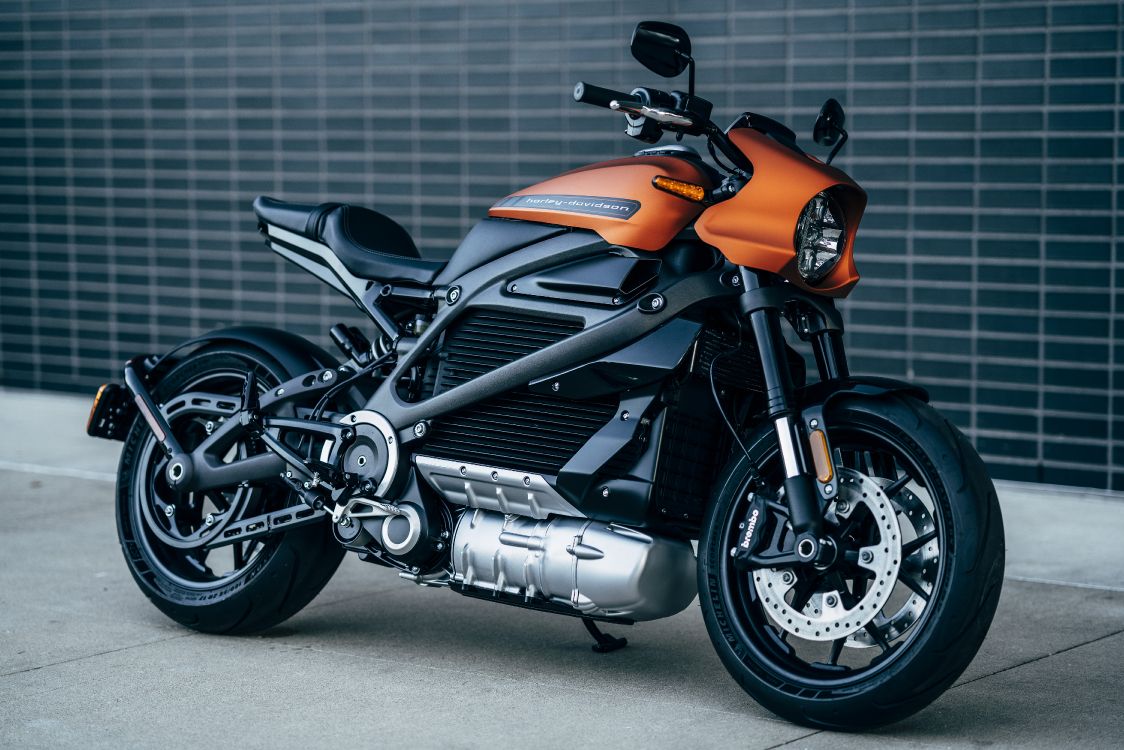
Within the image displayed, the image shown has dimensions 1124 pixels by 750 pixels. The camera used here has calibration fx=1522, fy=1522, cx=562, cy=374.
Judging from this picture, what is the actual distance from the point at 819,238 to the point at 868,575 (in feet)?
2.68

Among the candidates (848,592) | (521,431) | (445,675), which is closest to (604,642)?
(445,675)

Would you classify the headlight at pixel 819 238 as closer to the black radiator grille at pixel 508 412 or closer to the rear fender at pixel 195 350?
the black radiator grille at pixel 508 412

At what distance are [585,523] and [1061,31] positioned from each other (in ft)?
11.3

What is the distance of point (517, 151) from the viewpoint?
7246 millimetres

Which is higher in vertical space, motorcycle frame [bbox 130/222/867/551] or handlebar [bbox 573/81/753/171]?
handlebar [bbox 573/81/753/171]

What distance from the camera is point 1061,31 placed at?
19.9ft

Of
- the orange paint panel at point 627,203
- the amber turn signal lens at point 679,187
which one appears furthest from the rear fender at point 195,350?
the amber turn signal lens at point 679,187

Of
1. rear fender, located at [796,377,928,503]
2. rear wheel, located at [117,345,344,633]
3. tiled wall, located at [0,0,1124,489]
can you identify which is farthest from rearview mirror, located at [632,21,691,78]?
tiled wall, located at [0,0,1124,489]

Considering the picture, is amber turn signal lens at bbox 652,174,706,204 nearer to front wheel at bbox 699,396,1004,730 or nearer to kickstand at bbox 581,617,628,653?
front wheel at bbox 699,396,1004,730

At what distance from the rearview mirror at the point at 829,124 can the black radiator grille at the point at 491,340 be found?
795 mm

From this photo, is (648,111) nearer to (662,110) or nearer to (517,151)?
(662,110)

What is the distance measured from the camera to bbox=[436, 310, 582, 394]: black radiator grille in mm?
3893

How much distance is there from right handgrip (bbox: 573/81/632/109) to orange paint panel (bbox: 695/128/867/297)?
0.32 m

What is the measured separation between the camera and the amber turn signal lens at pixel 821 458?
11.5 feet
